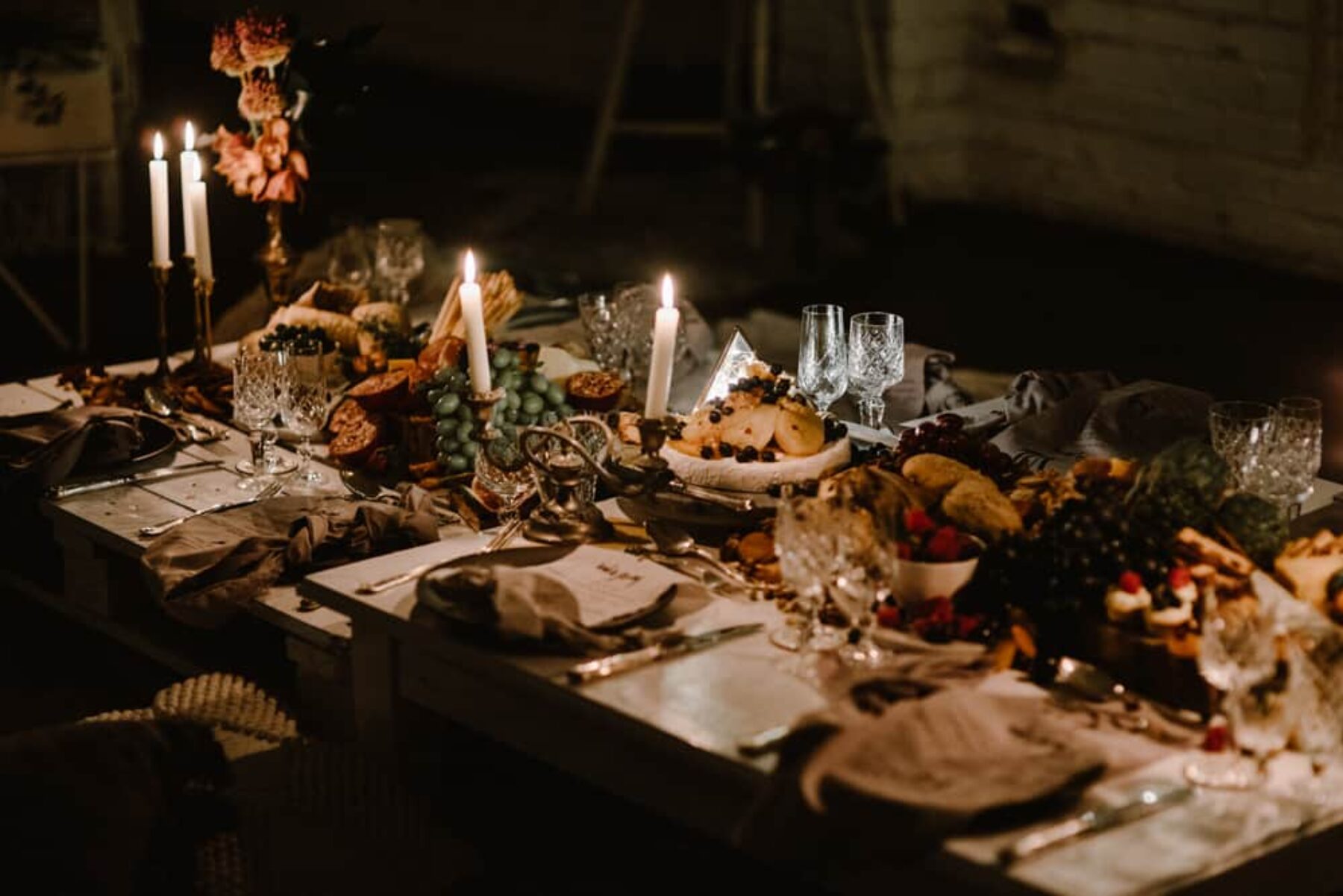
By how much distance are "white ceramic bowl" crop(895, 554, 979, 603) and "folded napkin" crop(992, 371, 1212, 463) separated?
0.94 m

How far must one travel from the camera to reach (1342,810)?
6.98 feet

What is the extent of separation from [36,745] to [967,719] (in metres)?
1.11

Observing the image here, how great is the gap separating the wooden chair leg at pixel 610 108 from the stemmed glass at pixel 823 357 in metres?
3.60

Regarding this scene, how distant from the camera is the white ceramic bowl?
8.16 ft

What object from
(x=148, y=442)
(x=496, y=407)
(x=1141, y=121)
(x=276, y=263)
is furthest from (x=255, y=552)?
(x=1141, y=121)

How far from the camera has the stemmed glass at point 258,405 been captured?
345cm

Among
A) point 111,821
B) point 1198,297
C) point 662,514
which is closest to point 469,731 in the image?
point 662,514

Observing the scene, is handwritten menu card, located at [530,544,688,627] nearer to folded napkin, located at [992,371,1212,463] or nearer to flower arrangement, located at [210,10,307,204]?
folded napkin, located at [992,371,1212,463]

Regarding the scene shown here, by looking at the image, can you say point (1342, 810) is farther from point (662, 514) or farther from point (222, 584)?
point (222, 584)

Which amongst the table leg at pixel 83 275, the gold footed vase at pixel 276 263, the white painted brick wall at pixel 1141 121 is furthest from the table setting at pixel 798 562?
the white painted brick wall at pixel 1141 121

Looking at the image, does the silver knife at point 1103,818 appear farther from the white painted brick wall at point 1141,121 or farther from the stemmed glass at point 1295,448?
the white painted brick wall at point 1141,121

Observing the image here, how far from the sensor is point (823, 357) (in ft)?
11.2

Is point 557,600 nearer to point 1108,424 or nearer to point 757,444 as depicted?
point 757,444

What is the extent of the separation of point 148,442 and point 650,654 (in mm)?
1494
